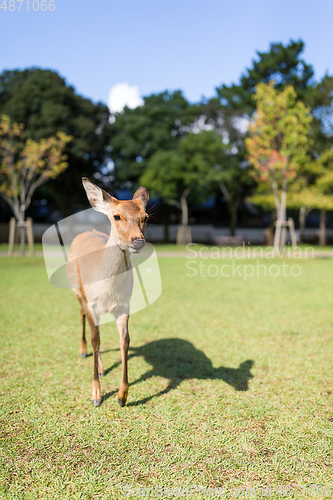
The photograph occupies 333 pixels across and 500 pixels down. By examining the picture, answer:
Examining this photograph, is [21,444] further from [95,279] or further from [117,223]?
[117,223]

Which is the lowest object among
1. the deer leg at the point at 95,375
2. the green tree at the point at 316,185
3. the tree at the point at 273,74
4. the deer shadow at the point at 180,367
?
the deer shadow at the point at 180,367

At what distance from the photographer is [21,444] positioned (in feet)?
9.66

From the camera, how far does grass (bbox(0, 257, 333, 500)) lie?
2.60 metres

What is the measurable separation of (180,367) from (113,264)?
76.4 inches

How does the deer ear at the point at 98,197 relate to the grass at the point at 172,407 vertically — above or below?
above

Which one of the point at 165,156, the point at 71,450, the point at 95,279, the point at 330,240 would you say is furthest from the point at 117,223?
the point at 330,240

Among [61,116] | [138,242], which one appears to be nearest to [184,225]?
[61,116]

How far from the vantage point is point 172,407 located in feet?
11.7

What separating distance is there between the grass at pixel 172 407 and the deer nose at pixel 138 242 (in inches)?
62.5

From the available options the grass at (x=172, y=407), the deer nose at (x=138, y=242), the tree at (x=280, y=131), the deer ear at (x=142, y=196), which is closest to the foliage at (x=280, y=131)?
the tree at (x=280, y=131)

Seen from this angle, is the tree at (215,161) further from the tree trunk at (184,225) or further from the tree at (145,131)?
the tree at (145,131)

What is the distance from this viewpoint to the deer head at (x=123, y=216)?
9.74ft

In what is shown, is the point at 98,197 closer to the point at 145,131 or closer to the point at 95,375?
the point at 95,375

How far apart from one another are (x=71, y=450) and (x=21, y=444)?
1.40 ft
